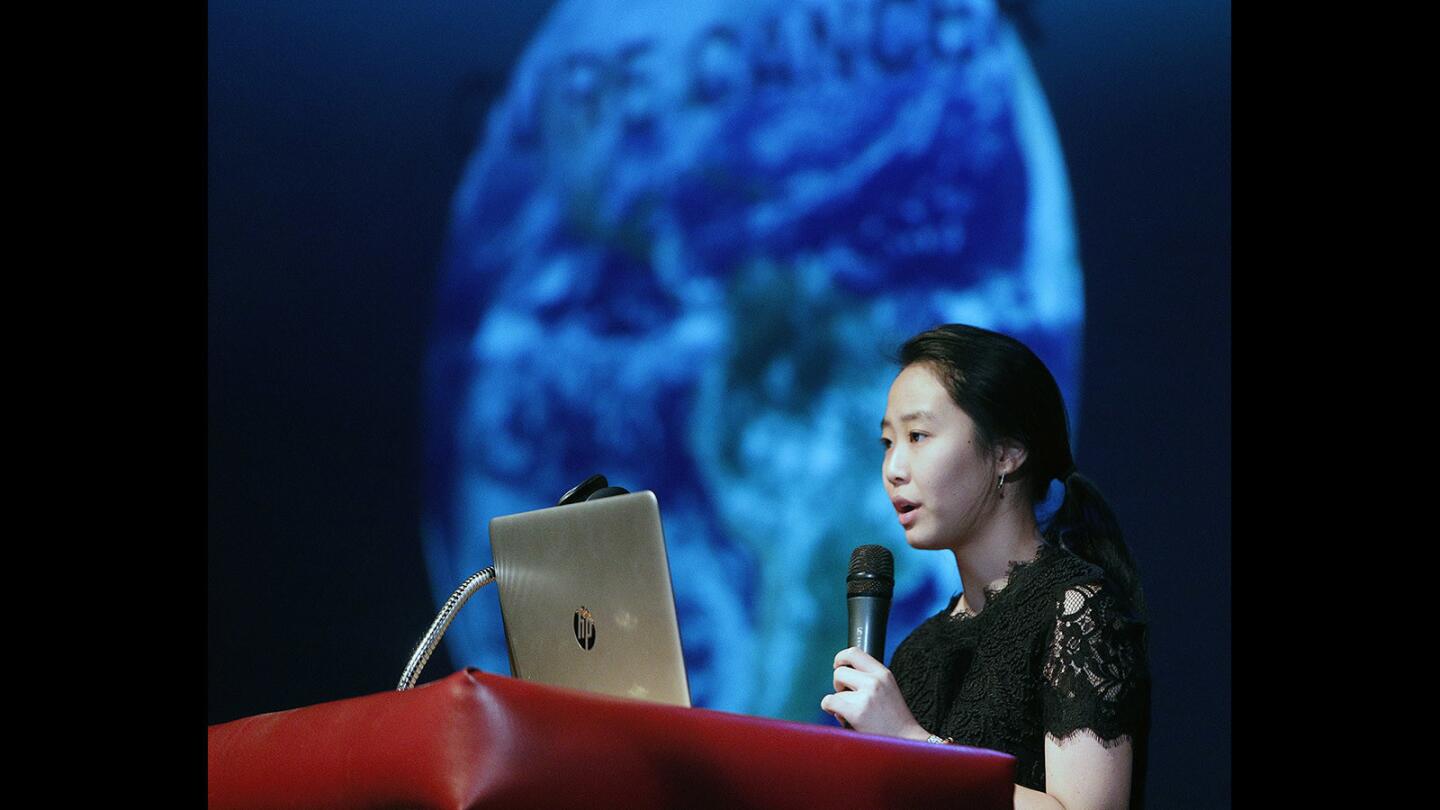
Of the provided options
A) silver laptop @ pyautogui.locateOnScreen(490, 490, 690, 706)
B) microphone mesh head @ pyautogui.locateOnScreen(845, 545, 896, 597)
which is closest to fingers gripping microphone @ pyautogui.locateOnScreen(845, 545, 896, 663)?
microphone mesh head @ pyautogui.locateOnScreen(845, 545, 896, 597)

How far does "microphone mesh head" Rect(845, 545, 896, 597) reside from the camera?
1704 mm

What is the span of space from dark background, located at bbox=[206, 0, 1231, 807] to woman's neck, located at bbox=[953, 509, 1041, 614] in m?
1.36

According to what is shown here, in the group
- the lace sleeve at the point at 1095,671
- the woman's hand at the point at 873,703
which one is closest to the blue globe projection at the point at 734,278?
the lace sleeve at the point at 1095,671

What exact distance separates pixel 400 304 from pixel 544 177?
566 millimetres

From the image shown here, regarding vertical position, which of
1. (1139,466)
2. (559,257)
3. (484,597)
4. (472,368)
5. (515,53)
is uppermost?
(515,53)

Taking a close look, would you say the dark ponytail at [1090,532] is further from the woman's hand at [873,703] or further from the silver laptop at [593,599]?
the silver laptop at [593,599]

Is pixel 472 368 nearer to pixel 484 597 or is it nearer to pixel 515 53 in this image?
pixel 484 597

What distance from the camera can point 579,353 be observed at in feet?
12.3

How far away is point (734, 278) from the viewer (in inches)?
148

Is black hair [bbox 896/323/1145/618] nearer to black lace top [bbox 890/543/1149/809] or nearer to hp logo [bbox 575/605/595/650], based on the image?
black lace top [bbox 890/543/1149/809]

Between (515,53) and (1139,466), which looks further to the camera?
(515,53)

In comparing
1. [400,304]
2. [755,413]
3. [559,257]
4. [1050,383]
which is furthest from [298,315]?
[1050,383]

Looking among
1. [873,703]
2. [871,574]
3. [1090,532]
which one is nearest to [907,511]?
[1090,532]

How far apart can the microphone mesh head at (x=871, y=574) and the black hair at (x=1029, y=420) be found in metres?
0.49
